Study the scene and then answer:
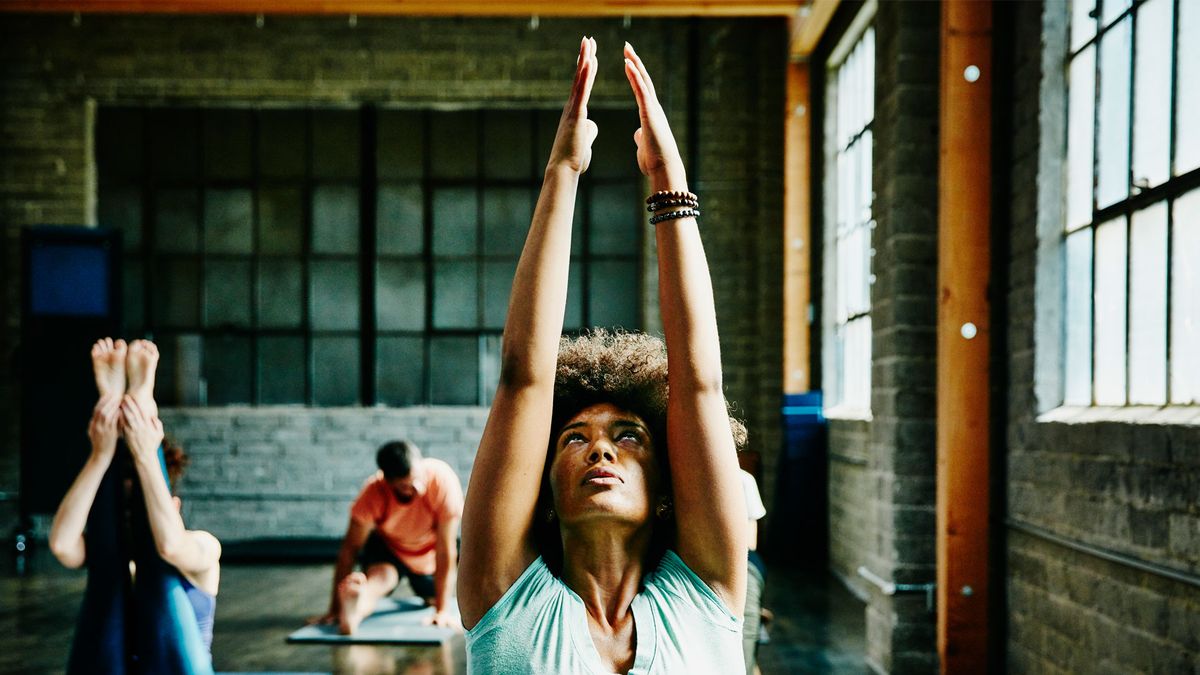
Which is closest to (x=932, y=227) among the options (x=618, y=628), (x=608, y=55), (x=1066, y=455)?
(x=1066, y=455)

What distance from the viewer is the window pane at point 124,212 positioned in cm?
784

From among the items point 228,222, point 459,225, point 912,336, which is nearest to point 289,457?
point 228,222

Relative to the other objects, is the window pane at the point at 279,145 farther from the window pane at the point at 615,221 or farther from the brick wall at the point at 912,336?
the brick wall at the point at 912,336

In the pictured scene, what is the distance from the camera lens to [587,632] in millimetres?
1165

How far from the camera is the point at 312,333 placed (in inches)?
308

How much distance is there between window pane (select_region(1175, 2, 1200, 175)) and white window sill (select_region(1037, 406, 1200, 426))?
0.65m

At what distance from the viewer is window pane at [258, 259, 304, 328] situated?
7.82 m

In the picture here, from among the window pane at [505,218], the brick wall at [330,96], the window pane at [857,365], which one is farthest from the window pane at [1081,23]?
the window pane at [505,218]

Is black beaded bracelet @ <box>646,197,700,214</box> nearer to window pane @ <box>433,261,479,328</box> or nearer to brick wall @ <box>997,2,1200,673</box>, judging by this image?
brick wall @ <box>997,2,1200,673</box>

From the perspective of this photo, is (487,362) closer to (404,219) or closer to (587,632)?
(404,219)

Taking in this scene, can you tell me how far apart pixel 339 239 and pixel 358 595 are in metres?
3.72

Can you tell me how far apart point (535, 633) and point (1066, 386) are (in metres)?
2.92

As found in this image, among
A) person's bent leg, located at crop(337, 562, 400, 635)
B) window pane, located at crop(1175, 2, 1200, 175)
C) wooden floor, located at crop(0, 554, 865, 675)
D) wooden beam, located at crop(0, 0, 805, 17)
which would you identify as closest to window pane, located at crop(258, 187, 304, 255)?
wooden beam, located at crop(0, 0, 805, 17)

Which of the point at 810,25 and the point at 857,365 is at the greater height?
the point at 810,25
